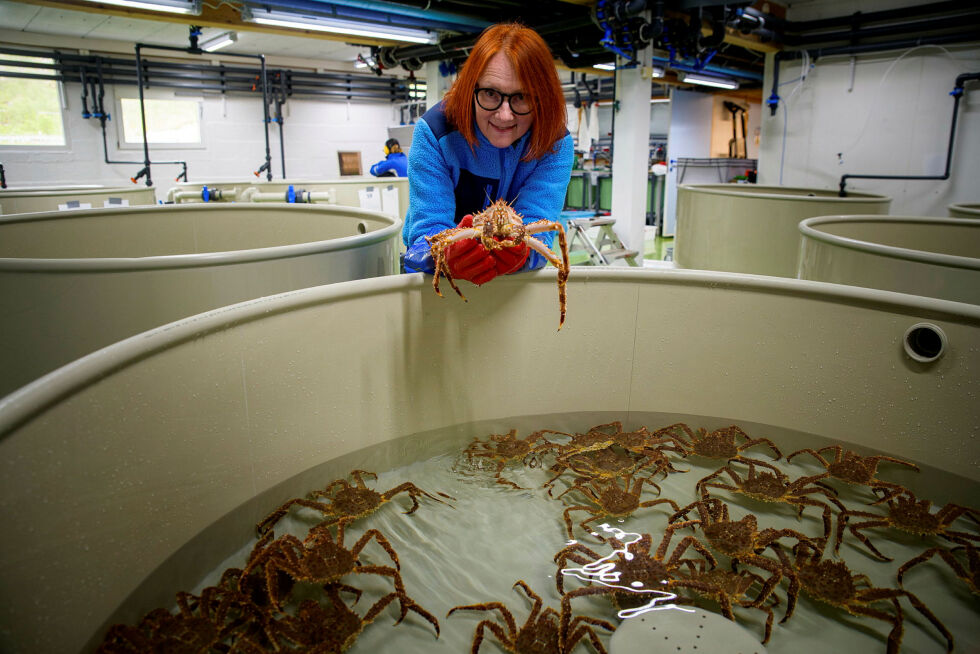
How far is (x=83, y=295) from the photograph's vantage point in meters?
1.28

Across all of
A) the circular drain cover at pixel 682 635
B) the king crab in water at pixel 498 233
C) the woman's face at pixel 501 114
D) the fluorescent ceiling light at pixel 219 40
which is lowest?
the circular drain cover at pixel 682 635

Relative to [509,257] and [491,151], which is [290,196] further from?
[509,257]

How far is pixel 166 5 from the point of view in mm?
4508

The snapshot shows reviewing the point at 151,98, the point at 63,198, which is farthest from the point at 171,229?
the point at 151,98

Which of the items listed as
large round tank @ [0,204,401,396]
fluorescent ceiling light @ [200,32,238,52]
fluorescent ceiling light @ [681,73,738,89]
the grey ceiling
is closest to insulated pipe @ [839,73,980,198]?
fluorescent ceiling light @ [681,73,738,89]

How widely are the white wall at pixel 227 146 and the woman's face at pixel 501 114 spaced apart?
8.04 metres

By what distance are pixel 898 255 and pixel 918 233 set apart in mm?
1063

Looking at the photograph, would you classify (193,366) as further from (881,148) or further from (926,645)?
(881,148)

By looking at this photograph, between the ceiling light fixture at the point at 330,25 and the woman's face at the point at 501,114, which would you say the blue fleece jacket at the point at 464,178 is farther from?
the ceiling light fixture at the point at 330,25

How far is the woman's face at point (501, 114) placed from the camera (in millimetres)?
1355

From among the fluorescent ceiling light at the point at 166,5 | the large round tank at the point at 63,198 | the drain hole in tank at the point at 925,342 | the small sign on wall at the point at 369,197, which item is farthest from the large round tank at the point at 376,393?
the fluorescent ceiling light at the point at 166,5

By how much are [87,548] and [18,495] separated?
0.54 feet

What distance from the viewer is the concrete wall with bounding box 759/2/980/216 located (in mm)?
5707

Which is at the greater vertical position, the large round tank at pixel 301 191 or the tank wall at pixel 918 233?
the large round tank at pixel 301 191
